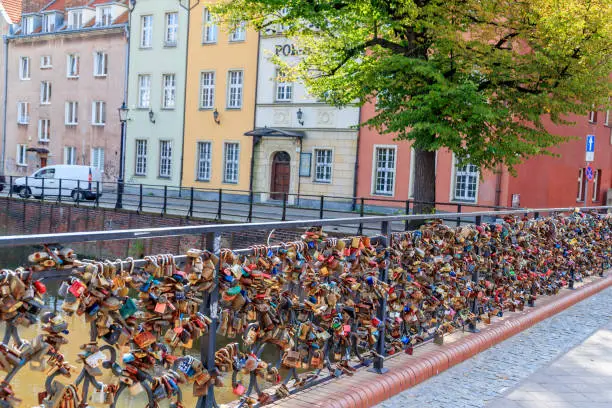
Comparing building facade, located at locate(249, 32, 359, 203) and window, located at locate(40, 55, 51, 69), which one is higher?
window, located at locate(40, 55, 51, 69)

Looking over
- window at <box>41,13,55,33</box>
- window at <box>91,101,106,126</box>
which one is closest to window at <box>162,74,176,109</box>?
window at <box>91,101,106,126</box>

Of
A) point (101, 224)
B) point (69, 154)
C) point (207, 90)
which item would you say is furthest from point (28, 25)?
point (101, 224)

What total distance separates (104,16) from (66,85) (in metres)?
4.64

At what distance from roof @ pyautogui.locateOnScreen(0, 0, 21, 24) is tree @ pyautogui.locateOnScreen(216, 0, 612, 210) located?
35.0 metres

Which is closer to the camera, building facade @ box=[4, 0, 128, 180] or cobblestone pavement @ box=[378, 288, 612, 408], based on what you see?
cobblestone pavement @ box=[378, 288, 612, 408]

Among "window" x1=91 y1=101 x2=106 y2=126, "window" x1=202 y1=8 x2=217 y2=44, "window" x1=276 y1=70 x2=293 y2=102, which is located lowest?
"window" x1=91 y1=101 x2=106 y2=126

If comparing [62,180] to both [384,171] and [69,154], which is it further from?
[384,171]

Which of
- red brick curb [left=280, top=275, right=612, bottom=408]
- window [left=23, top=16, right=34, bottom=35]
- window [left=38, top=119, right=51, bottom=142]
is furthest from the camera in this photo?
window [left=23, top=16, right=34, bottom=35]

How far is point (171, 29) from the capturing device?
37.5 m

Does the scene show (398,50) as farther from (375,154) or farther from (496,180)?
(375,154)

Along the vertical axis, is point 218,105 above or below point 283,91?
below

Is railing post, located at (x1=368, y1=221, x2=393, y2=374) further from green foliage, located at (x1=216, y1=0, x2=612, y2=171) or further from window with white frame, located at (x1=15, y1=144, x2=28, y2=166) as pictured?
window with white frame, located at (x1=15, y1=144, x2=28, y2=166)

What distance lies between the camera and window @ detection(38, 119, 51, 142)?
4334 centimetres

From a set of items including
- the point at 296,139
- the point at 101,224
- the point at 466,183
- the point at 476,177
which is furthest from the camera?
the point at 296,139
